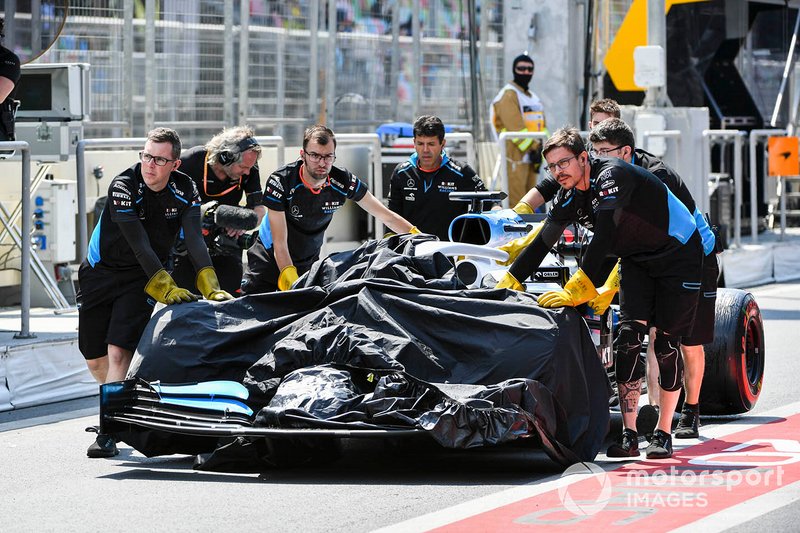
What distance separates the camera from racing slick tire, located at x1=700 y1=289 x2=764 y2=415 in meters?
9.02

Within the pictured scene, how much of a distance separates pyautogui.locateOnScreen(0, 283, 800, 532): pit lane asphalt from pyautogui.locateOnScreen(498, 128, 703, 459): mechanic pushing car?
2.29 ft

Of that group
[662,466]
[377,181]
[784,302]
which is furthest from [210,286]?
[784,302]

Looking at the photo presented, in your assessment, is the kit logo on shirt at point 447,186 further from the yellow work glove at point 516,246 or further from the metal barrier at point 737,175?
the metal barrier at point 737,175

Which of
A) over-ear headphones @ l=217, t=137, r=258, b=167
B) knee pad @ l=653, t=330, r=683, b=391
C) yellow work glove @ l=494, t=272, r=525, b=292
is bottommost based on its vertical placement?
knee pad @ l=653, t=330, r=683, b=391

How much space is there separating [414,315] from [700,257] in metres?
1.60

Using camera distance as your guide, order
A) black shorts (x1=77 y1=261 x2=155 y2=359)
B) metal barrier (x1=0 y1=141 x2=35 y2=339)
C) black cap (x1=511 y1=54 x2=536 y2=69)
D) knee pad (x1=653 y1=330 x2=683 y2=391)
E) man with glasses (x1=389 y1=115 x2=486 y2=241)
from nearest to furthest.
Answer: knee pad (x1=653 y1=330 x2=683 y2=391)
black shorts (x1=77 y1=261 x2=155 y2=359)
metal barrier (x1=0 y1=141 x2=35 y2=339)
man with glasses (x1=389 y1=115 x2=486 y2=241)
black cap (x1=511 y1=54 x2=536 y2=69)

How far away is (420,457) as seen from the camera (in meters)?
7.91

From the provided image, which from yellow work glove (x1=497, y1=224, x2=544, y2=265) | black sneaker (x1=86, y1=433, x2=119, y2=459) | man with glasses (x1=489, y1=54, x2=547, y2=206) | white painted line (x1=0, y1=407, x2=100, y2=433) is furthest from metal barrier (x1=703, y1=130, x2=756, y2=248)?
black sneaker (x1=86, y1=433, x2=119, y2=459)

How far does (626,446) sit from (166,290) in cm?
262

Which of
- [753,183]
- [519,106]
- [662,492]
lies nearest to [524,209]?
[662,492]

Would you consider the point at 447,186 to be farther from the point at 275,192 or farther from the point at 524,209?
the point at 275,192

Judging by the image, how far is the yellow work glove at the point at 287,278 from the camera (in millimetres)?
9031

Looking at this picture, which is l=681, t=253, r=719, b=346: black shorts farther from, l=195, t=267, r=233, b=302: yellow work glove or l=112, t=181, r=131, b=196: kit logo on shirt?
l=112, t=181, r=131, b=196: kit logo on shirt

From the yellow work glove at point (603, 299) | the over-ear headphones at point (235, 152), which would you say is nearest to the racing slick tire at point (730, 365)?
the yellow work glove at point (603, 299)
